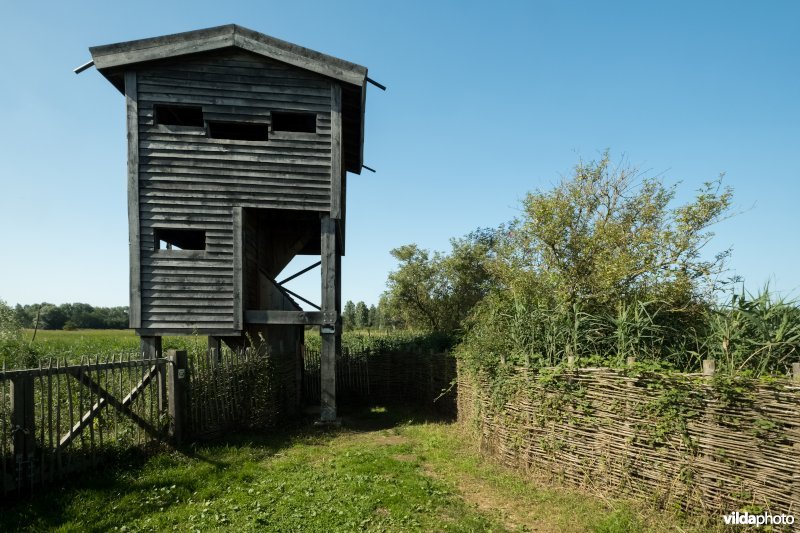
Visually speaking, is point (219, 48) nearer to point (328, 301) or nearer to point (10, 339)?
point (328, 301)

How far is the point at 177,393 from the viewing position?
8.10 metres

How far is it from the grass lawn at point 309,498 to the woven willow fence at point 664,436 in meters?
0.40

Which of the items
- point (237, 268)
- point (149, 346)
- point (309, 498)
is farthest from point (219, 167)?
point (309, 498)

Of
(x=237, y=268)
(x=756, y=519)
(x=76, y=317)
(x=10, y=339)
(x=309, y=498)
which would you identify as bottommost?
(x=76, y=317)

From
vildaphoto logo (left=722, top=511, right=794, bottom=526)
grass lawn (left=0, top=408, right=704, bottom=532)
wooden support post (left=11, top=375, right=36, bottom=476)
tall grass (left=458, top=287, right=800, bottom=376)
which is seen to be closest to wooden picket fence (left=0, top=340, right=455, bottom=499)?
wooden support post (left=11, top=375, right=36, bottom=476)

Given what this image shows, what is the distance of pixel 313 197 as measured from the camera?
10922 millimetres

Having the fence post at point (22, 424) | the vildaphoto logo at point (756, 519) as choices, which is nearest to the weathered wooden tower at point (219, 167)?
the fence post at point (22, 424)

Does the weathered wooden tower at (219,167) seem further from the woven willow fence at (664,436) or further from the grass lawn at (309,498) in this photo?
the woven willow fence at (664,436)

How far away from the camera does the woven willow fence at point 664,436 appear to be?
4789 mm

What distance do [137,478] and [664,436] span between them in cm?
721

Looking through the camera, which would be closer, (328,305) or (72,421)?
(72,421)

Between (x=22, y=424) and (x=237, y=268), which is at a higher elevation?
(x=237, y=268)

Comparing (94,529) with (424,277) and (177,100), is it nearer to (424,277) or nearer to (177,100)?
Answer: (177,100)

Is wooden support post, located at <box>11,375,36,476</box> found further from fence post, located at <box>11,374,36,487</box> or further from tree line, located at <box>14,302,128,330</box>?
tree line, located at <box>14,302,128,330</box>
